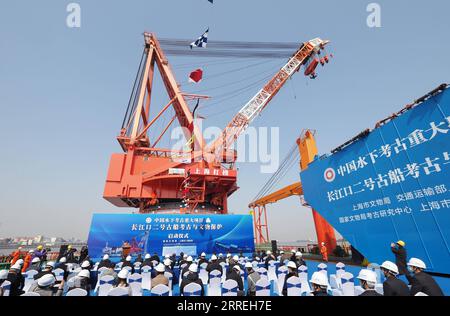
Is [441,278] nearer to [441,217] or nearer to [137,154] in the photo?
[441,217]

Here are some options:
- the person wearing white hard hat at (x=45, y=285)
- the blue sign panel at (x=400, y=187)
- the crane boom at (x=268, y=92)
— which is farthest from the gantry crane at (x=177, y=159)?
the person wearing white hard hat at (x=45, y=285)

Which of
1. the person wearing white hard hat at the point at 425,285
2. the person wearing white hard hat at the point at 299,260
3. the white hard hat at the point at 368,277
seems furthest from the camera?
the person wearing white hard hat at the point at 299,260

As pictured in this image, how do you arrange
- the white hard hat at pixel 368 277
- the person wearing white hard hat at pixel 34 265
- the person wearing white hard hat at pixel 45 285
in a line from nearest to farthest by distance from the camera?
the white hard hat at pixel 368 277, the person wearing white hard hat at pixel 45 285, the person wearing white hard hat at pixel 34 265

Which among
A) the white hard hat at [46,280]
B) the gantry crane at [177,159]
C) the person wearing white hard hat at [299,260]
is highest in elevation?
the gantry crane at [177,159]

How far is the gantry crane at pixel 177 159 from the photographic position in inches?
800

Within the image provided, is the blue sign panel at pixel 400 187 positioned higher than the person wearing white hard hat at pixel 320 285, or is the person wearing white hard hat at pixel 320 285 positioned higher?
the blue sign panel at pixel 400 187

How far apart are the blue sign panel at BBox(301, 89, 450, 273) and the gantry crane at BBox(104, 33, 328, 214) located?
10.6 m

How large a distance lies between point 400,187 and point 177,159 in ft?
57.2

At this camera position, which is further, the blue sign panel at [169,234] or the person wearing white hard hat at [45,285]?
the blue sign panel at [169,234]

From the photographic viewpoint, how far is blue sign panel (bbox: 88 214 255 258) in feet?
48.4

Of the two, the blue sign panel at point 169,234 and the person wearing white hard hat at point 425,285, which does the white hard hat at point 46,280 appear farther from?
the blue sign panel at point 169,234
